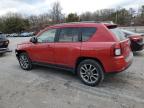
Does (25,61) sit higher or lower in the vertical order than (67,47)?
lower

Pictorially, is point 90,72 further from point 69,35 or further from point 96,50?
point 69,35

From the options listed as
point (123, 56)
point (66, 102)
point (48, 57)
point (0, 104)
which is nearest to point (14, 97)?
point (0, 104)

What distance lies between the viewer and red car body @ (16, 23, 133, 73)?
4.45 m

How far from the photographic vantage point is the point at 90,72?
16.0 ft

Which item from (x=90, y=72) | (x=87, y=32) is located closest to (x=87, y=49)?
(x=87, y=32)

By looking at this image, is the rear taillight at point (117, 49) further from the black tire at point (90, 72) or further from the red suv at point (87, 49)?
the black tire at point (90, 72)

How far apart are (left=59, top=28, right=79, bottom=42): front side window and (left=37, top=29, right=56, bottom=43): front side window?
1.08 ft

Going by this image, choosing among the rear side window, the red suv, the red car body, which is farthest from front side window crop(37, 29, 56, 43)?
the rear side window

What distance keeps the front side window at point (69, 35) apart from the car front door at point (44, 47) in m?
0.32

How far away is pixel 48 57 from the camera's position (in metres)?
5.86

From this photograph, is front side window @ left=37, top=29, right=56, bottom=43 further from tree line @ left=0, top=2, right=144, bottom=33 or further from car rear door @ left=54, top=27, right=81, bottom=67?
tree line @ left=0, top=2, right=144, bottom=33

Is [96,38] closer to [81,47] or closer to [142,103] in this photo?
[81,47]

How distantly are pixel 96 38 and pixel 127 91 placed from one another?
1539mm

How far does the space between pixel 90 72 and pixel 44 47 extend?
1.88m
